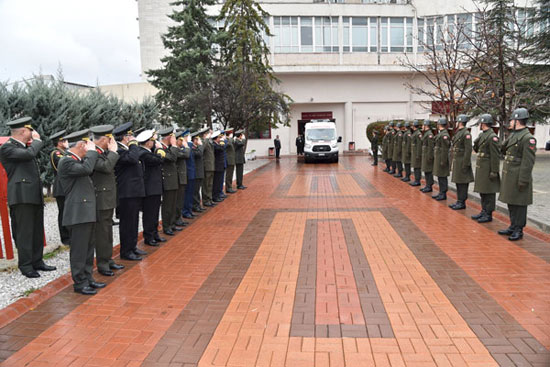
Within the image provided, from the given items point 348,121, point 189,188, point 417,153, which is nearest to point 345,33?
point 348,121

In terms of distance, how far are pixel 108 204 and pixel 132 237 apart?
0.99 metres

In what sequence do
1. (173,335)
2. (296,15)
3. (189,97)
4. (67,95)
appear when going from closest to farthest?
(173,335)
(67,95)
(189,97)
(296,15)

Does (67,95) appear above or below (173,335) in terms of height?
above

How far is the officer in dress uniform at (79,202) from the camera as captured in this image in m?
4.91

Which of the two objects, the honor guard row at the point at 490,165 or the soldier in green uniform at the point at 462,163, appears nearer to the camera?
the honor guard row at the point at 490,165

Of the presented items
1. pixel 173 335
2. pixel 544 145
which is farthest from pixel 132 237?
pixel 544 145

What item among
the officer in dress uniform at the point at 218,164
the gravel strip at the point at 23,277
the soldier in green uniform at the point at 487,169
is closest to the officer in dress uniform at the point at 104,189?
the gravel strip at the point at 23,277

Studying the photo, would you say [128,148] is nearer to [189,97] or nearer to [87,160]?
[87,160]

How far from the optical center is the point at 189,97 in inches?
770

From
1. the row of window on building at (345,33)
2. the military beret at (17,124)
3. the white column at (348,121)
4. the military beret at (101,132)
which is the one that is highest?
the row of window on building at (345,33)

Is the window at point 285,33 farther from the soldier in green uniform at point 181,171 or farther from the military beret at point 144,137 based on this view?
the military beret at point 144,137

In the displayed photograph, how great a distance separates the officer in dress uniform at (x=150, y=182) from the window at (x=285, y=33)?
87.3 feet

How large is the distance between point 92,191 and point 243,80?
15244mm

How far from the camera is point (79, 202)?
4973 mm
